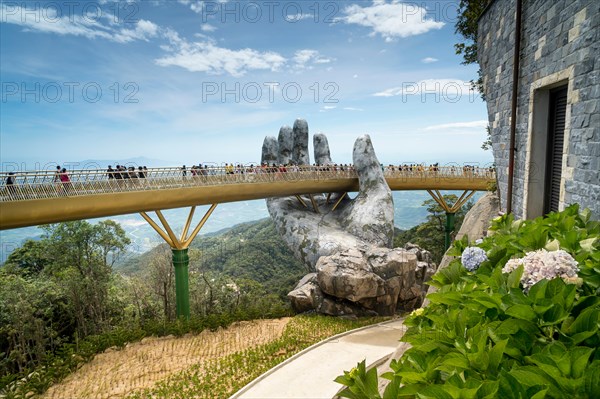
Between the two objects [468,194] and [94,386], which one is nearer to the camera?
[94,386]

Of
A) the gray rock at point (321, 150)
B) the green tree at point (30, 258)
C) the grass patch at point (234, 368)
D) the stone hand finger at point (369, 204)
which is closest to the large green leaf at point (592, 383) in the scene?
the grass patch at point (234, 368)

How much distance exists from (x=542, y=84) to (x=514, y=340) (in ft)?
21.2

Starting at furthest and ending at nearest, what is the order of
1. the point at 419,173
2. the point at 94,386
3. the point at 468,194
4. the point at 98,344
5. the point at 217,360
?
the point at 468,194
the point at 419,173
the point at 98,344
the point at 217,360
the point at 94,386

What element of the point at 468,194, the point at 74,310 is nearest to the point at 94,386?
the point at 74,310

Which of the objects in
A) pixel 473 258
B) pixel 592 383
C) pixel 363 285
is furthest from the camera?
pixel 363 285

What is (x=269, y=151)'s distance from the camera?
971 inches

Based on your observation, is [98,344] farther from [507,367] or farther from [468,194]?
[468,194]

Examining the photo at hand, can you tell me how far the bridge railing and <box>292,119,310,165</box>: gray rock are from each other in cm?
179

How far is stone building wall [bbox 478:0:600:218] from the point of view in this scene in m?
5.31

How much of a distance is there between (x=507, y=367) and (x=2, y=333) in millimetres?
20190

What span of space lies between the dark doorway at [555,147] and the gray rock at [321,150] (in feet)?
61.7

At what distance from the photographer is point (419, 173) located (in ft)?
83.4

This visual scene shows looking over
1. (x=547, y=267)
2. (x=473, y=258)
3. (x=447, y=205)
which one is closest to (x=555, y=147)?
(x=473, y=258)

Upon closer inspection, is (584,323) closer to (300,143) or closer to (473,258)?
(473,258)
